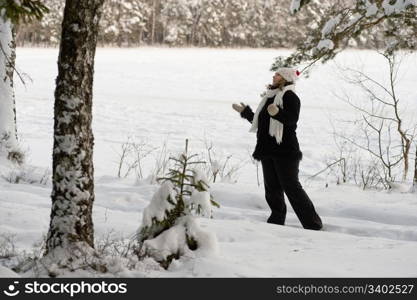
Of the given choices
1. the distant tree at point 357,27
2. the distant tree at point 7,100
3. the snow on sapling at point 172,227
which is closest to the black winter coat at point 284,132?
the distant tree at point 357,27

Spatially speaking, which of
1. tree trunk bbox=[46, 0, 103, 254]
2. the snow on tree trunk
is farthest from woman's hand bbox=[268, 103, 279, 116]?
the snow on tree trunk

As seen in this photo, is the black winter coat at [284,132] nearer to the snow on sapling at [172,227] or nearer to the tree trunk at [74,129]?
the snow on sapling at [172,227]

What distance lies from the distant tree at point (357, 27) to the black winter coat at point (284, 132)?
124 centimetres

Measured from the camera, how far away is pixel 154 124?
18.0 metres

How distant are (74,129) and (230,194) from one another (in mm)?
3879

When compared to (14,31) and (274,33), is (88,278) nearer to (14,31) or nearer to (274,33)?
(14,31)

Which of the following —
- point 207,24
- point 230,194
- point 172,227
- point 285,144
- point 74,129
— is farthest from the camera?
point 207,24

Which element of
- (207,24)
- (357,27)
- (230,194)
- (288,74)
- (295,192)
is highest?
(207,24)

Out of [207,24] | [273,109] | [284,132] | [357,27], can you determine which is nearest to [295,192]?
[284,132]

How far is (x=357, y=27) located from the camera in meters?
7.67

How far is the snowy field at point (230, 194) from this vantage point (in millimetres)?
Answer: 4055

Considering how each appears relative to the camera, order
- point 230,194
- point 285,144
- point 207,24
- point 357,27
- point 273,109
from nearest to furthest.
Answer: point 273,109 < point 285,144 < point 230,194 < point 357,27 < point 207,24

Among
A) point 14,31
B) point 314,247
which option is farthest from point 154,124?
point 314,247

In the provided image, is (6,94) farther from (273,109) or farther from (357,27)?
(357,27)
